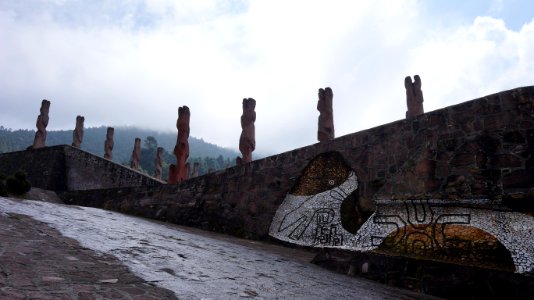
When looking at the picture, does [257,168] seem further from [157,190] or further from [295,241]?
[157,190]

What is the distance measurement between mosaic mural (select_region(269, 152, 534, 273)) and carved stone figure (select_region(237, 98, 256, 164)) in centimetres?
581

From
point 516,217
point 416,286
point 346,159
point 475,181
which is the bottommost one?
point 416,286

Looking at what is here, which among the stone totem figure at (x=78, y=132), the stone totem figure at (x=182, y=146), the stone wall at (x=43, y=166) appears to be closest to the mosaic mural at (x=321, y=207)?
the stone totem figure at (x=182, y=146)

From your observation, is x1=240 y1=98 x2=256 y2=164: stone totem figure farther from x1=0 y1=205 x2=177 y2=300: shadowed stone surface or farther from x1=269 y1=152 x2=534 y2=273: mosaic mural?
x1=0 y1=205 x2=177 y2=300: shadowed stone surface

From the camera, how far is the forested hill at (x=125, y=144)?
63.7 m

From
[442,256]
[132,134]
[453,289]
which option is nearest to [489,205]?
[442,256]

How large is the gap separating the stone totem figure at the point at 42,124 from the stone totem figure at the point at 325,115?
54.6 ft

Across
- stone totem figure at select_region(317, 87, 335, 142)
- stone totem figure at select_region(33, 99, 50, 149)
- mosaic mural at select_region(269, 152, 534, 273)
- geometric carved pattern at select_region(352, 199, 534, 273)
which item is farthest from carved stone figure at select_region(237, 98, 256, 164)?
stone totem figure at select_region(33, 99, 50, 149)

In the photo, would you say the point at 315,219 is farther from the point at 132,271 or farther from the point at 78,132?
the point at 78,132

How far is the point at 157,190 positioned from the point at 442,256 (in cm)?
817

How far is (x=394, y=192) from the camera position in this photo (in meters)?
6.52

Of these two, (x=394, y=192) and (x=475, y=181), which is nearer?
(x=475, y=181)

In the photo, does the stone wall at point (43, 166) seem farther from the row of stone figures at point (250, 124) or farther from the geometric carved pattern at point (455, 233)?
the geometric carved pattern at point (455, 233)

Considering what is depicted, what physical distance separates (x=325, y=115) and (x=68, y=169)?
462 inches
